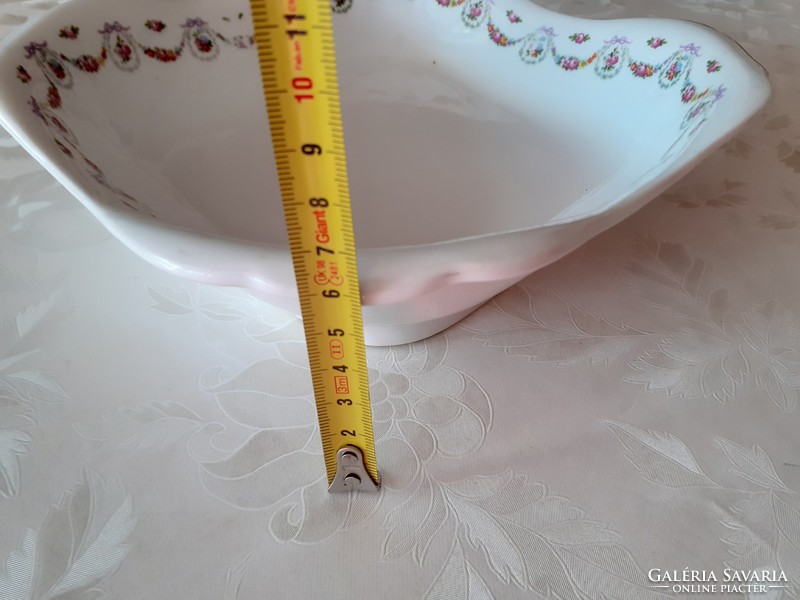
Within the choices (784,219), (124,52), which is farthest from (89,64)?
(784,219)

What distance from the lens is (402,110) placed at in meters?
0.58

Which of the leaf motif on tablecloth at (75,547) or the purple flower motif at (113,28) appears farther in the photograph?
the purple flower motif at (113,28)

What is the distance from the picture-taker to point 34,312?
1.58 feet

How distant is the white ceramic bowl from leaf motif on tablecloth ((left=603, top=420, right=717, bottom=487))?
0.41 feet

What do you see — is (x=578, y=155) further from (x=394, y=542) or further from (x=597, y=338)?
(x=394, y=542)

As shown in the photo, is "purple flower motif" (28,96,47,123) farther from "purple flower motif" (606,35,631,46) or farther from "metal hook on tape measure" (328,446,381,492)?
"purple flower motif" (606,35,631,46)

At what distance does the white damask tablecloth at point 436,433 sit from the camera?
330 millimetres

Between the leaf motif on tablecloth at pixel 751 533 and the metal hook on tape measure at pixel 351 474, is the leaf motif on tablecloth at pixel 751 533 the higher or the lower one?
the lower one

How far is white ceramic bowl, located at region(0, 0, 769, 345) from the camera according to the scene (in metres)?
0.29

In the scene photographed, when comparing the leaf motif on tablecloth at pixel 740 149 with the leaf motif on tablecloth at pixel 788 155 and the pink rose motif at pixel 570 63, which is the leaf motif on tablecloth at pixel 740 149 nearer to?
the leaf motif on tablecloth at pixel 788 155

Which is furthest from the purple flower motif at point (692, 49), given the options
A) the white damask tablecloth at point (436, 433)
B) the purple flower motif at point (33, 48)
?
the purple flower motif at point (33, 48)

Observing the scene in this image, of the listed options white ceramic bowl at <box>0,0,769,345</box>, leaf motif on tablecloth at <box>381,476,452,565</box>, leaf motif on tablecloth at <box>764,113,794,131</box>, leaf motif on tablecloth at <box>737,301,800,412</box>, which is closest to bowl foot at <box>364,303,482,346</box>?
white ceramic bowl at <box>0,0,769,345</box>

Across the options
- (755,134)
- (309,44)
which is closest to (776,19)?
(755,134)

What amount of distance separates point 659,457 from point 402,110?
384 mm
